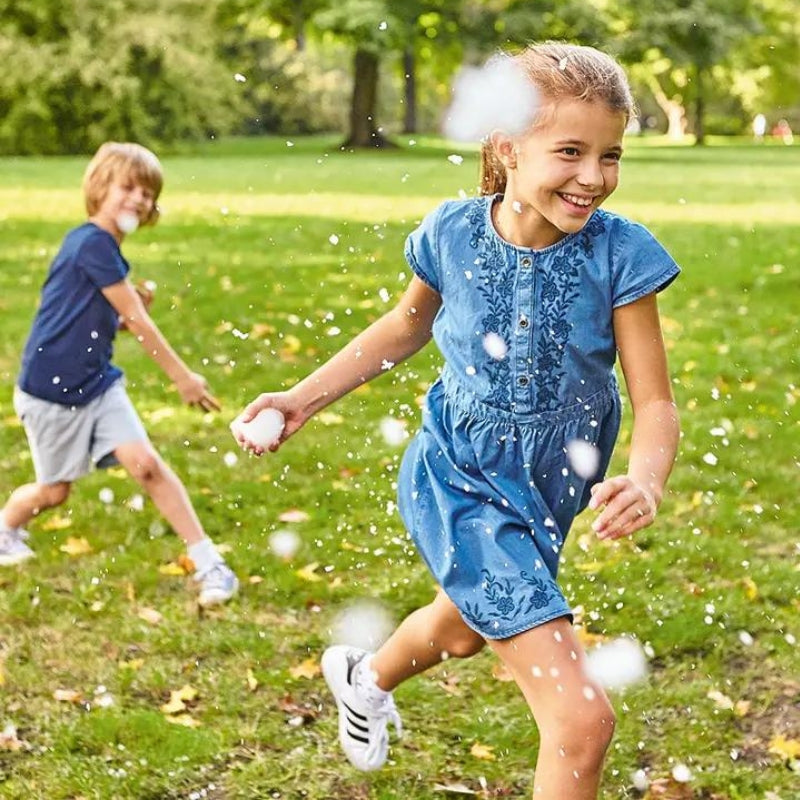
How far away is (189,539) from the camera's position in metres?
4.27

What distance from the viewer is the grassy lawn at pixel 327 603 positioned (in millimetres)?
3180

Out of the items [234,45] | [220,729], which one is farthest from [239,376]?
[234,45]

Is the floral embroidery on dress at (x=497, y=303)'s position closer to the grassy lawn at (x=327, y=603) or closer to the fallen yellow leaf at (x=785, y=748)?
the grassy lawn at (x=327, y=603)

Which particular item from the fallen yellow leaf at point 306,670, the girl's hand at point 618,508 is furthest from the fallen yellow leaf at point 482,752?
the girl's hand at point 618,508

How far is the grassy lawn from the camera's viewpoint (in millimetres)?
3180

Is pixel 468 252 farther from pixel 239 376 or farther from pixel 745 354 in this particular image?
pixel 745 354

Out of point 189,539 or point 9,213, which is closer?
point 189,539

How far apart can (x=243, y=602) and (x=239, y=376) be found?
306 cm

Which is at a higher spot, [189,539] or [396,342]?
[396,342]

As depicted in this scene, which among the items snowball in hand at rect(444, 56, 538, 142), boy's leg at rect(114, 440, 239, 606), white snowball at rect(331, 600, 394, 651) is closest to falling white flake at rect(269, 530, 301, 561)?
boy's leg at rect(114, 440, 239, 606)

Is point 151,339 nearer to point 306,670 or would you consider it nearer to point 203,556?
point 203,556

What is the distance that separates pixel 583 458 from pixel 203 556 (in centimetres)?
185

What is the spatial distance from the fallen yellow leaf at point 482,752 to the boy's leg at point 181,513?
1159 mm

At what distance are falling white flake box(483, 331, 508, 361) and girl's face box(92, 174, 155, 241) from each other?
6.06 ft
